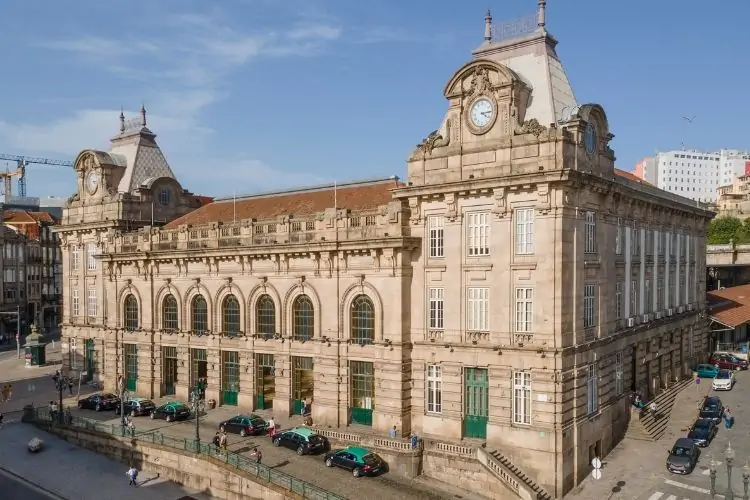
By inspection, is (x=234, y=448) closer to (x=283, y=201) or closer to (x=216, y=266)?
(x=216, y=266)

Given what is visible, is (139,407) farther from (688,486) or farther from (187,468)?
(688,486)

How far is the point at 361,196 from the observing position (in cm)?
5253

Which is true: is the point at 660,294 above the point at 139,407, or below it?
above

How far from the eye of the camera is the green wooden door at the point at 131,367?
5994 cm

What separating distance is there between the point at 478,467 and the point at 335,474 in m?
8.06

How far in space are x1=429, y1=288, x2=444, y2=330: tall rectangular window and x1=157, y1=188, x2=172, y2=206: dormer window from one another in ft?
113

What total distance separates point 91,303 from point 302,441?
3253 cm

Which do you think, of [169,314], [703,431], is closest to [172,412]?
[169,314]

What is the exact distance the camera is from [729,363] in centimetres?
6322

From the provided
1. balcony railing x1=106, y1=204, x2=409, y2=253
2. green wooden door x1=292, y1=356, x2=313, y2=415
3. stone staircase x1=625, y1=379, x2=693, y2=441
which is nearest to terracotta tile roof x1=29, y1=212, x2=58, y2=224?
balcony railing x1=106, y1=204, x2=409, y2=253

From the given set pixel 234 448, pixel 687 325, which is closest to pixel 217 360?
pixel 234 448

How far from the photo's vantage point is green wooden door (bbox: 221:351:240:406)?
52.9 meters

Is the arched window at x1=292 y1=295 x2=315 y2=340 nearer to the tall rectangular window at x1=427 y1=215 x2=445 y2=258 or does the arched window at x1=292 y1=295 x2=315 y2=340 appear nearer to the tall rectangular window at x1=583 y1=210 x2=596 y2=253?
the tall rectangular window at x1=427 y1=215 x2=445 y2=258

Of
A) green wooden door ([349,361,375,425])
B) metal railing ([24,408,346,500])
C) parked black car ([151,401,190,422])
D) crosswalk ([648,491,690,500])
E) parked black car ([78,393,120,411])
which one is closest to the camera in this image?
crosswalk ([648,491,690,500])
